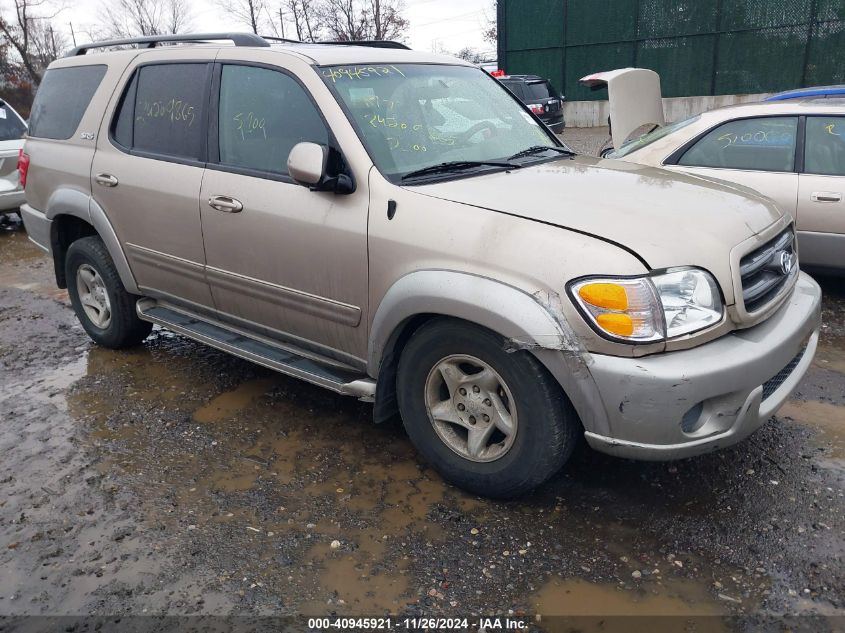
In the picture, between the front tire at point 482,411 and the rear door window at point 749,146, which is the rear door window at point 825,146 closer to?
the rear door window at point 749,146

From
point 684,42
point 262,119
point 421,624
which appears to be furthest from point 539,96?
point 421,624

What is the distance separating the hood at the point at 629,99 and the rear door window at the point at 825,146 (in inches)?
58.7

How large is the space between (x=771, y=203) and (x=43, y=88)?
4.74 meters

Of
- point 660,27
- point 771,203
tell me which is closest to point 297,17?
A: point 660,27

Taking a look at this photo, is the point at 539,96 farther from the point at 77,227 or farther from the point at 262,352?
the point at 262,352

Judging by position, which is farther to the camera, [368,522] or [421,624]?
[368,522]

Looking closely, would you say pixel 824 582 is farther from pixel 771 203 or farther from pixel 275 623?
pixel 275 623

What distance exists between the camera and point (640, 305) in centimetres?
249

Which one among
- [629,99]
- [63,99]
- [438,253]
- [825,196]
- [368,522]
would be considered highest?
[63,99]

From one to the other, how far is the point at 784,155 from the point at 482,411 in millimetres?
3760

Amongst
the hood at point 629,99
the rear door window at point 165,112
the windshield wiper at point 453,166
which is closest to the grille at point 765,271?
the windshield wiper at point 453,166

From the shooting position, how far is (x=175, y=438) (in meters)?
3.75

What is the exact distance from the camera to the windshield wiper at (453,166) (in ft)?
10.5

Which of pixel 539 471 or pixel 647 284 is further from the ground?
pixel 647 284
